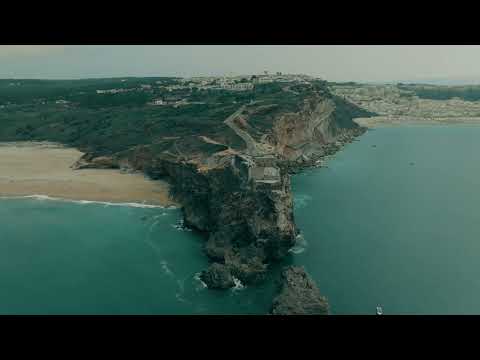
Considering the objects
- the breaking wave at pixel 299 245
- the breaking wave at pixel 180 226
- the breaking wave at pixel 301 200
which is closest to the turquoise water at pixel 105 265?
the breaking wave at pixel 180 226

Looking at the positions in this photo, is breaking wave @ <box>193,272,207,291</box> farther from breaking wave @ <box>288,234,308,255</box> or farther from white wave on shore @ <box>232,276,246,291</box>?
breaking wave @ <box>288,234,308,255</box>

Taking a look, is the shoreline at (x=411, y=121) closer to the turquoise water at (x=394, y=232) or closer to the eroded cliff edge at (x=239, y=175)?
the turquoise water at (x=394, y=232)

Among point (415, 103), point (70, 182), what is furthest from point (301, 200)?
point (415, 103)

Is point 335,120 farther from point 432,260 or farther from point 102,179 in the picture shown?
point 432,260

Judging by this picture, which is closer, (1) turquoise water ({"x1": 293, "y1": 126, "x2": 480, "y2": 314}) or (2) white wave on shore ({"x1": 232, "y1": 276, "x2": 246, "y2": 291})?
(1) turquoise water ({"x1": 293, "y1": 126, "x2": 480, "y2": 314})

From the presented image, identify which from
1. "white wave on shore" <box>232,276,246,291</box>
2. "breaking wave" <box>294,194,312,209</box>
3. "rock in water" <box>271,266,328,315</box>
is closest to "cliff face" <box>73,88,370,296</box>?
"white wave on shore" <box>232,276,246,291</box>
